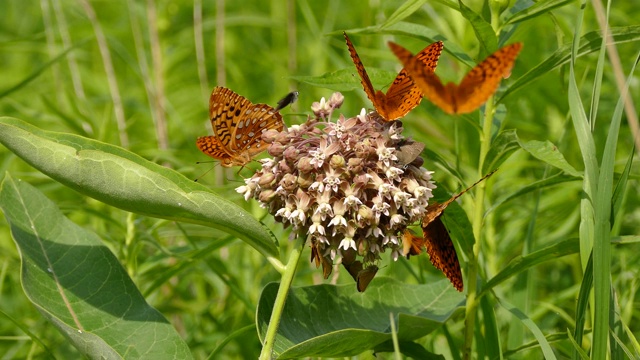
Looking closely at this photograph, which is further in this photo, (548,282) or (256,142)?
(548,282)

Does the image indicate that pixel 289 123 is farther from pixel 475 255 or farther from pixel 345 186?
pixel 345 186

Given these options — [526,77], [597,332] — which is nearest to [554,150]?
[526,77]

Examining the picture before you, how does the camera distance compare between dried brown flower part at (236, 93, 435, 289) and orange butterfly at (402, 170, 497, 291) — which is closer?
dried brown flower part at (236, 93, 435, 289)

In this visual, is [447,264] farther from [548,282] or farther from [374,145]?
[548,282]

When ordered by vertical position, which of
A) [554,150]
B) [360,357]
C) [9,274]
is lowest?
[360,357]

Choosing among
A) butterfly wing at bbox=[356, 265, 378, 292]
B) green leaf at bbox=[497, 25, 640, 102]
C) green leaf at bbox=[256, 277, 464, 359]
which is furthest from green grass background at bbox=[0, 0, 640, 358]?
butterfly wing at bbox=[356, 265, 378, 292]

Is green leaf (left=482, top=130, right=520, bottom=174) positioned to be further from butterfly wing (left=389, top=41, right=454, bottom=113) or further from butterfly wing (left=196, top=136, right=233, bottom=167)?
butterfly wing (left=196, top=136, right=233, bottom=167)
